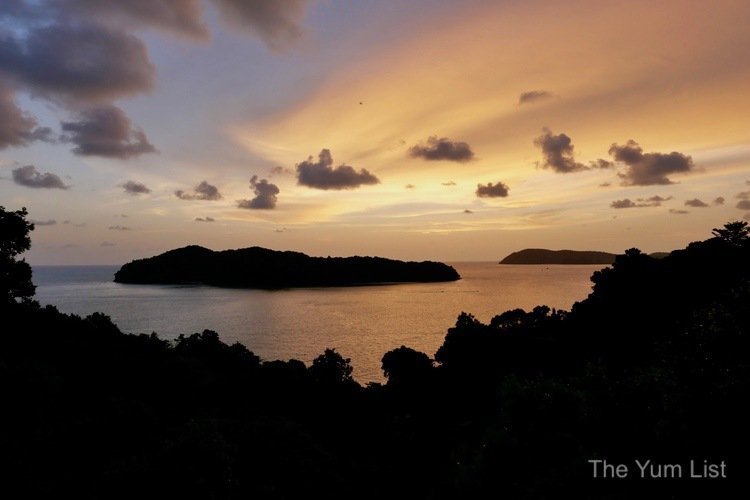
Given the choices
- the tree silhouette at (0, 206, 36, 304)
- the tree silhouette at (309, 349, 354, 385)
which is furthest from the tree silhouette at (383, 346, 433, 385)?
the tree silhouette at (0, 206, 36, 304)

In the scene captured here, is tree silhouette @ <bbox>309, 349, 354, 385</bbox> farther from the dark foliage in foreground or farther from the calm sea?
the calm sea

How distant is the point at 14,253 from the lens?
5475 centimetres

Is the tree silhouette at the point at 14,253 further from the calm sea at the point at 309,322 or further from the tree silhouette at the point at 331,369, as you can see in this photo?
the calm sea at the point at 309,322

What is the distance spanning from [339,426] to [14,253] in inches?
1743

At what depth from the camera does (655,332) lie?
166 ft

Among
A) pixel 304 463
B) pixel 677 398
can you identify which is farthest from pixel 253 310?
pixel 677 398

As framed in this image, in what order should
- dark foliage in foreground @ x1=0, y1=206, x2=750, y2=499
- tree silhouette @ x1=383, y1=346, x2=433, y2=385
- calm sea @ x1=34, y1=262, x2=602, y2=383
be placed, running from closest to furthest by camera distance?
dark foliage in foreground @ x1=0, y1=206, x2=750, y2=499
tree silhouette @ x1=383, y1=346, x2=433, y2=385
calm sea @ x1=34, y1=262, x2=602, y2=383

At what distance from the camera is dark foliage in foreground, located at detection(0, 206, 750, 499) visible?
13.4m

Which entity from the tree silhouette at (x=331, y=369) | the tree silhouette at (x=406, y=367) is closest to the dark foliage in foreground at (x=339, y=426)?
the tree silhouette at (x=331, y=369)

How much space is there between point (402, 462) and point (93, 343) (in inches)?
1164

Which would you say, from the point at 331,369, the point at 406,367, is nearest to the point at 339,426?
the point at 331,369

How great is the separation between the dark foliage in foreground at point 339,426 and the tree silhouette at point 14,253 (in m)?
7.03

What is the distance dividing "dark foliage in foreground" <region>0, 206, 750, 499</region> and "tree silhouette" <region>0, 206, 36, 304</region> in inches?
277

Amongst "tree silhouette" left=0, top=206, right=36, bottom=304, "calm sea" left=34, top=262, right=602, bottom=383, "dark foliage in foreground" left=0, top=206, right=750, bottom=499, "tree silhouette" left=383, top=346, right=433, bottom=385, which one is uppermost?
"tree silhouette" left=0, top=206, right=36, bottom=304
